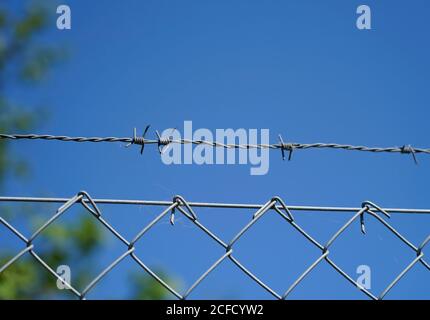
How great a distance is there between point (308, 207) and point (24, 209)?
16.2 feet

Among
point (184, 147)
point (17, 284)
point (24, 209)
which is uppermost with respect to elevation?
point (184, 147)

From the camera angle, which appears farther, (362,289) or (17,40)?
(17,40)

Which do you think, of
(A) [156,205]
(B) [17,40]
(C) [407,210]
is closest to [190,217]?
(A) [156,205]

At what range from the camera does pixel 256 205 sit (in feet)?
4.92

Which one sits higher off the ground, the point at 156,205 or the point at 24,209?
the point at 156,205

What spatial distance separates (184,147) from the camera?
1.86m

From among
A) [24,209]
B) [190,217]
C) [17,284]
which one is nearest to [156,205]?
[190,217]

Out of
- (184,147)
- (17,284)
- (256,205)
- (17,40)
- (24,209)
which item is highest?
(17,40)
